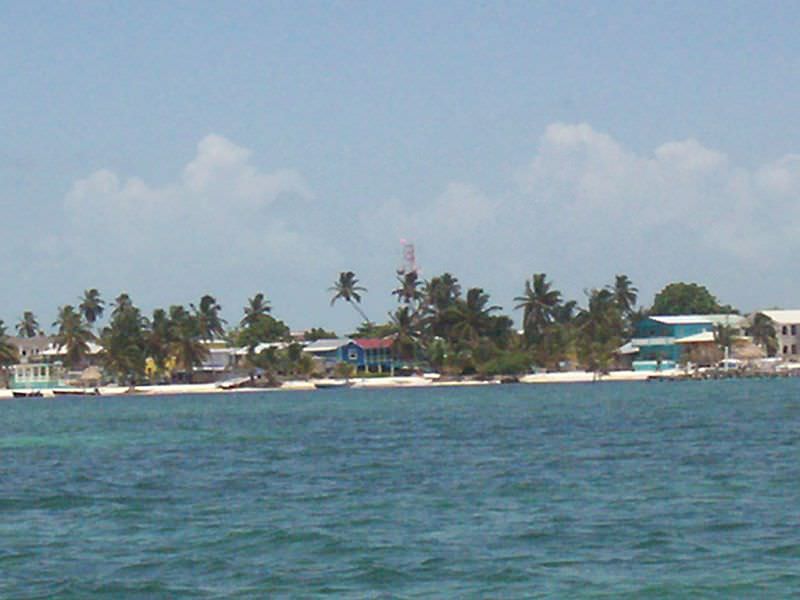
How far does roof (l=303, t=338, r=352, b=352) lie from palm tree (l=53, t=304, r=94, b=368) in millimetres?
26253

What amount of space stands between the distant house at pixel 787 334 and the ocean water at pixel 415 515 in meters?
119

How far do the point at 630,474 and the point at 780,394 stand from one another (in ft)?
238

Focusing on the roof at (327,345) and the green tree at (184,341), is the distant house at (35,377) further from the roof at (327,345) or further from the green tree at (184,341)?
the roof at (327,345)

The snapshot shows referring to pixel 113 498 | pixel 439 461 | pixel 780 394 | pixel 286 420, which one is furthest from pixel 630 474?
pixel 780 394

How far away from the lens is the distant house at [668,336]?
175m

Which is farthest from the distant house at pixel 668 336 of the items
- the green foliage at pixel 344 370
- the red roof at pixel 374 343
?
the green foliage at pixel 344 370

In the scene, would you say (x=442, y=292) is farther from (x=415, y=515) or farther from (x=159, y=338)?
(x=415, y=515)

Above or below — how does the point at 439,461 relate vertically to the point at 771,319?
below

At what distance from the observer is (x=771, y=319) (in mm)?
179875

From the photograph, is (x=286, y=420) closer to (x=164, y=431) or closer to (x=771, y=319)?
(x=164, y=431)

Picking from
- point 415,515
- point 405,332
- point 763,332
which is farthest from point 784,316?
point 415,515

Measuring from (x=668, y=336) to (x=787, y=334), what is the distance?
1429cm

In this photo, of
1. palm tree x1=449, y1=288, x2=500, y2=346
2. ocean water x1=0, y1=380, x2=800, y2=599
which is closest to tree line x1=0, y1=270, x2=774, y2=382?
palm tree x1=449, y1=288, x2=500, y2=346

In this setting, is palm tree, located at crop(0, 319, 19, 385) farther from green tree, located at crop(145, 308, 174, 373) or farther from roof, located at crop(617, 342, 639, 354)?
roof, located at crop(617, 342, 639, 354)
